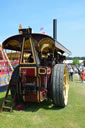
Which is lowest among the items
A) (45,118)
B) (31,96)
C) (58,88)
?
(45,118)

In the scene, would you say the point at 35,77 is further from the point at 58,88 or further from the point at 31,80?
the point at 58,88

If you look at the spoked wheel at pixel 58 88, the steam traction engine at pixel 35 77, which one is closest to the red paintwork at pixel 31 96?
the steam traction engine at pixel 35 77

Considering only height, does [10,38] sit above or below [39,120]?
above

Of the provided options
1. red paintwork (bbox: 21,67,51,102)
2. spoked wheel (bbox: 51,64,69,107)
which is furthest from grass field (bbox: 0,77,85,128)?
red paintwork (bbox: 21,67,51,102)

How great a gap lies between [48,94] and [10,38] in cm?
199

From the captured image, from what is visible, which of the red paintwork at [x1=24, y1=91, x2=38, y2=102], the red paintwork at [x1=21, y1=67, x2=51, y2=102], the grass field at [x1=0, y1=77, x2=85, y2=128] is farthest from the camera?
the red paintwork at [x1=24, y1=91, x2=38, y2=102]

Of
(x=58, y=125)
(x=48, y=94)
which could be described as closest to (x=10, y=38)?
(x=48, y=94)

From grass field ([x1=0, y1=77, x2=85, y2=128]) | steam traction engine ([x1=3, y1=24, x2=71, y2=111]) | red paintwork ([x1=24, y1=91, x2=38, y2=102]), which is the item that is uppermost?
steam traction engine ([x1=3, y1=24, x2=71, y2=111])

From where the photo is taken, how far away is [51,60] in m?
4.79

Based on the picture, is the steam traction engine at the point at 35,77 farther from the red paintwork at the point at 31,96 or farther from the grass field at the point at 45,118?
the grass field at the point at 45,118

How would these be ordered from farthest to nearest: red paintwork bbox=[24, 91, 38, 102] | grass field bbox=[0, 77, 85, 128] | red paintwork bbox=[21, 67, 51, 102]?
red paintwork bbox=[24, 91, 38, 102] < red paintwork bbox=[21, 67, 51, 102] < grass field bbox=[0, 77, 85, 128]

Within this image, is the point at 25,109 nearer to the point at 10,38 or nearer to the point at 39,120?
the point at 39,120

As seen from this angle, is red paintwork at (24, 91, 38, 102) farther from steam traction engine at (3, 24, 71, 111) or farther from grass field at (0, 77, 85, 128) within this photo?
grass field at (0, 77, 85, 128)

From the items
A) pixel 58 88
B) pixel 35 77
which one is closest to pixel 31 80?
pixel 35 77
